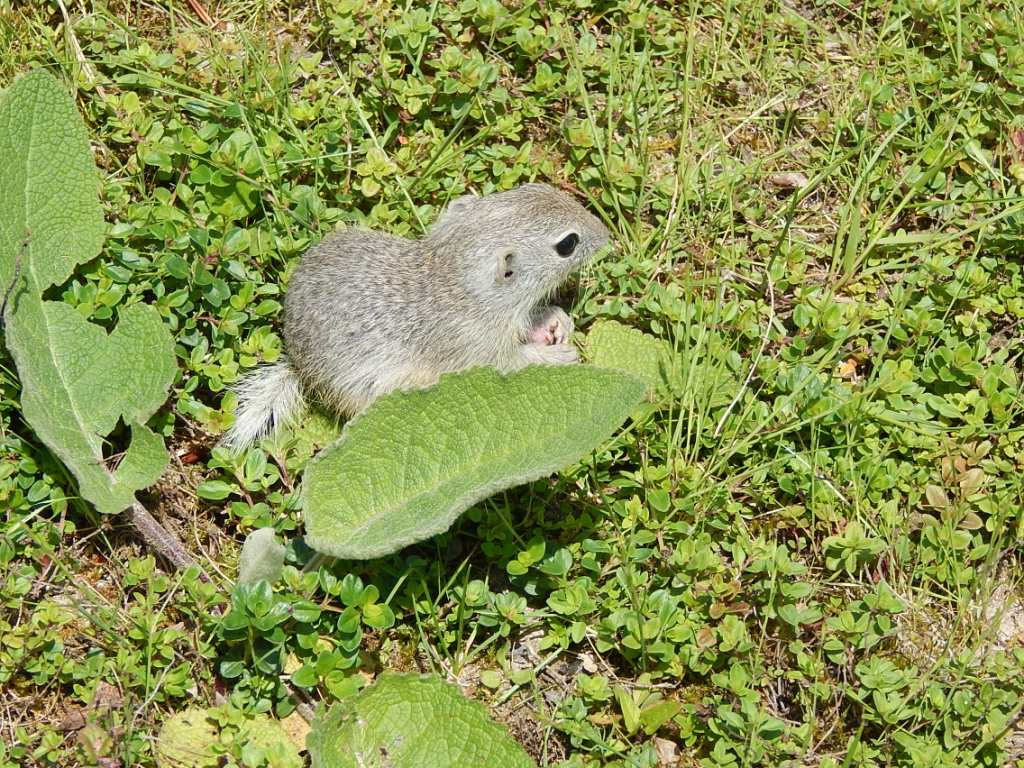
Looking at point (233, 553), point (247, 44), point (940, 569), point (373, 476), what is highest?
point (247, 44)

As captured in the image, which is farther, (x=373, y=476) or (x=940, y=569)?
(x=940, y=569)

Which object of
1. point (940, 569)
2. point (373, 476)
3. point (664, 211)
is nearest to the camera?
point (373, 476)

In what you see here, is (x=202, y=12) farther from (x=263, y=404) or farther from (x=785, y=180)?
(x=785, y=180)

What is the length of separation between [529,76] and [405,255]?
4.25 ft

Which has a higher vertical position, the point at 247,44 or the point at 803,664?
the point at 247,44

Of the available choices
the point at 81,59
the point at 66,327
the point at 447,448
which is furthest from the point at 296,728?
the point at 81,59

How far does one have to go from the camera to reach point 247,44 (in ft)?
19.2

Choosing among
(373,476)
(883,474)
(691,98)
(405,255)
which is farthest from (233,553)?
(691,98)

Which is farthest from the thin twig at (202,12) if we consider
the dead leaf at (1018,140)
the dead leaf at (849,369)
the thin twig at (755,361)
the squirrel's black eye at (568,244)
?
the dead leaf at (1018,140)

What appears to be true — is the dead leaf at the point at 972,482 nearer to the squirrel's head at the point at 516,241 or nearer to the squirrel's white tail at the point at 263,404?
the squirrel's head at the point at 516,241

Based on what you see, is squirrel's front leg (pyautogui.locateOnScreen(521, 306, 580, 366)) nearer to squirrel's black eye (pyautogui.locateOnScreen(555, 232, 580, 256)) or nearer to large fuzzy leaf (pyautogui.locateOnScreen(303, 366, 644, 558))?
squirrel's black eye (pyautogui.locateOnScreen(555, 232, 580, 256))

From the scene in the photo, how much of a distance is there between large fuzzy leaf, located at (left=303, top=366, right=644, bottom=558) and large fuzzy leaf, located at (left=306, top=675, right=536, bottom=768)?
0.50m

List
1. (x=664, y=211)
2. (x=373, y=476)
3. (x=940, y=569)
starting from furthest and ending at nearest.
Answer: (x=664, y=211) < (x=940, y=569) < (x=373, y=476)

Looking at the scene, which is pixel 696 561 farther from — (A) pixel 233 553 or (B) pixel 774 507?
(A) pixel 233 553
